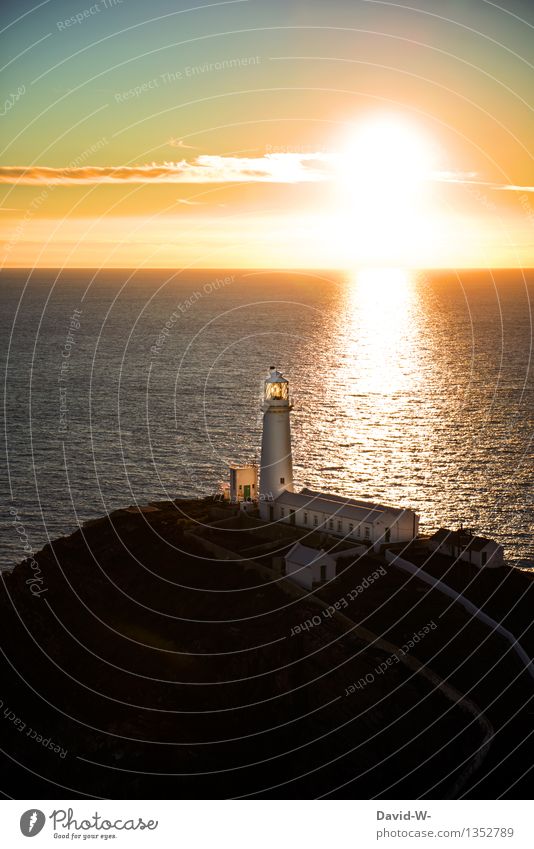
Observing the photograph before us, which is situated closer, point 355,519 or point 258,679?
point 258,679

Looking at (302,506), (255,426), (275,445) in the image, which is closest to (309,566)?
(302,506)

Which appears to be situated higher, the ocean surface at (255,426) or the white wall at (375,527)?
the ocean surface at (255,426)

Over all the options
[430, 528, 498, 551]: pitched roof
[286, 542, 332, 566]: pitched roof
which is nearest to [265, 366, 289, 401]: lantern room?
[286, 542, 332, 566]: pitched roof

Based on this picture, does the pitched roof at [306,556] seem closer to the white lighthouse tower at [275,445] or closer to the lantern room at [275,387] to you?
the white lighthouse tower at [275,445]

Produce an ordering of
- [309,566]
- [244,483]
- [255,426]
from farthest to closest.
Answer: [255,426] < [244,483] < [309,566]

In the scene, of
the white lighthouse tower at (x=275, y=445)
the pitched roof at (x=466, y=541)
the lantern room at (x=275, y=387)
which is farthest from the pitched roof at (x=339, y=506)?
the lantern room at (x=275, y=387)

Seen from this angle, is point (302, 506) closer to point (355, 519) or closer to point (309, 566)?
point (355, 519)

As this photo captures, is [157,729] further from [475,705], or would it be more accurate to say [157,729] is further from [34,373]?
[34,373]
